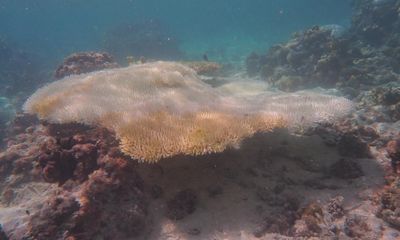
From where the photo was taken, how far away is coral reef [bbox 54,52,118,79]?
11318 millimetres

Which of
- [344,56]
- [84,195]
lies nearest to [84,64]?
[84,195]

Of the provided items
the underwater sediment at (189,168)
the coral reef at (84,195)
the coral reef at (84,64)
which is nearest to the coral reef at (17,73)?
the coral reef at (84,64)

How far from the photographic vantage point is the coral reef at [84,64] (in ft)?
37.1

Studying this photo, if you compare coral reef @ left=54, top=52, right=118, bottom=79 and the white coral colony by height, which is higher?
coral reef @ left=54, top=52, right=118, bottom=79

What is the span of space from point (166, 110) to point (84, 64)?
24.2 ft

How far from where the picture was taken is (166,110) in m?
5.32

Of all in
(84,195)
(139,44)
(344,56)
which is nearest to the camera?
(84,195)

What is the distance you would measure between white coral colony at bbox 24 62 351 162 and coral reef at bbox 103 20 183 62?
19.9 meters

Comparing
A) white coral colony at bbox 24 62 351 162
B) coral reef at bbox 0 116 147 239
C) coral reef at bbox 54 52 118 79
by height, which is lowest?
coral reef at bbox 0 116 147 239

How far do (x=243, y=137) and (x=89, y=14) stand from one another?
12326cm

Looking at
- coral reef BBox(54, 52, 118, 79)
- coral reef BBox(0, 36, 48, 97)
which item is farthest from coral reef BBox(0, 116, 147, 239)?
coral reef BBox(0, 36, 48, 97)

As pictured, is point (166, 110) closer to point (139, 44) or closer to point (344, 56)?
point (344, 56)

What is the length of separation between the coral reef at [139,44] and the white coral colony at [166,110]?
19890mm

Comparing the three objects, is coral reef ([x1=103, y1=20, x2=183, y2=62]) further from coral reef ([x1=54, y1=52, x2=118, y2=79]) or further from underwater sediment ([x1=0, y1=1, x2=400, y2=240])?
underwater sediment ([x1=0, y1=1, x2=400, y2=240])
